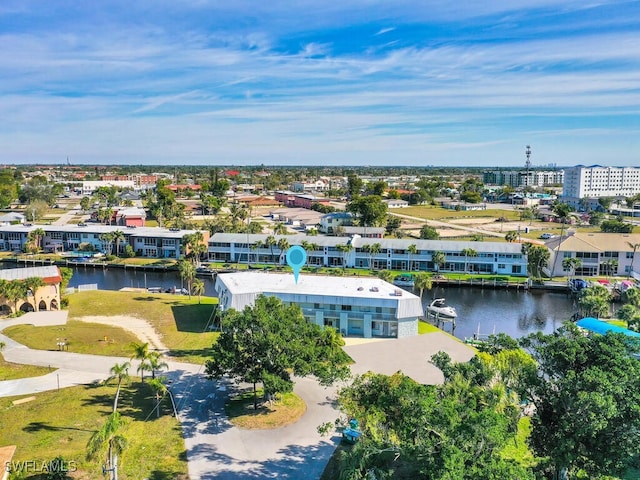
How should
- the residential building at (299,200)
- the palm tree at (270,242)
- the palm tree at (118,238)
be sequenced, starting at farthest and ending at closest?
the residential building at (299,200), the palm tree at (118,238), the palm tree at (270,242)

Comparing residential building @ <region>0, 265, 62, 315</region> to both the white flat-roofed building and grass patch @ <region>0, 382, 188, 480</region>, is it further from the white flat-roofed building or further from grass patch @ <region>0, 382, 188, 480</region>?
grass patch @ <region>0, 382, 188, 480</region>

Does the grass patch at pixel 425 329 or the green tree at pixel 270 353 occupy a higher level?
the green tree at pixel 270 353

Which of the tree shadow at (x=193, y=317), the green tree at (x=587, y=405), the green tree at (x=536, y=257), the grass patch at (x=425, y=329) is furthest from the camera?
the green tree at (x=536, y=257)

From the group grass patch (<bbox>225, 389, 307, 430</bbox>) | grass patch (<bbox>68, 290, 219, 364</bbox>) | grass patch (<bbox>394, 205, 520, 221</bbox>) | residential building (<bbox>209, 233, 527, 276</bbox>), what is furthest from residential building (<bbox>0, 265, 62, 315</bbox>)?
grass patch (<bbox>394, 205, 520, 221</bbox>)

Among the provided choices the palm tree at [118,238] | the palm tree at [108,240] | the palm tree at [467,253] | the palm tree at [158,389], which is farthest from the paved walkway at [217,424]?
the palm tree at [118,238]

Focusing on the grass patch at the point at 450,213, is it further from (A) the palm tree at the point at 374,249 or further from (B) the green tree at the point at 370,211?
(A) the palm tree at the point at 374,249

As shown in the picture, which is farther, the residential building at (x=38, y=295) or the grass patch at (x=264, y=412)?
the residential building at (x=38, y=295)

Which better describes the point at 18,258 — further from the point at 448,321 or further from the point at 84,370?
the point at 448,321

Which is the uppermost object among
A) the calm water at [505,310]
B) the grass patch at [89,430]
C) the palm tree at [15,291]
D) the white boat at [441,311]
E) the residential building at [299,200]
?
the residential building at [299,200]

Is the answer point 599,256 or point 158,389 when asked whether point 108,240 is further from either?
point 599,256
